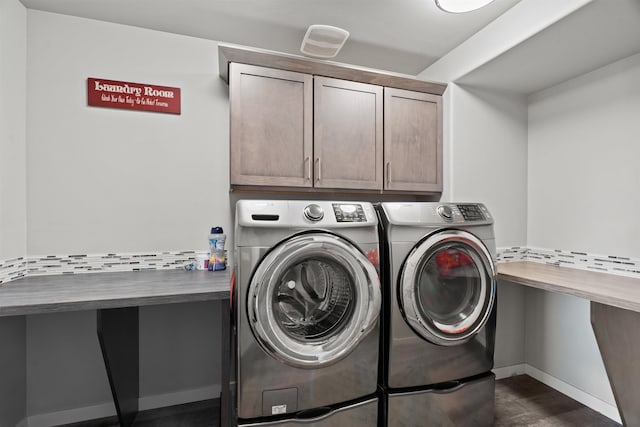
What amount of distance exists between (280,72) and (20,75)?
58.9 inches

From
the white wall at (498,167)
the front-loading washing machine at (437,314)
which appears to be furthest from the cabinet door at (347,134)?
the white wall at (498,167)

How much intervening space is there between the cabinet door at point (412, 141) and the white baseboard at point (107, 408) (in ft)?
6.43

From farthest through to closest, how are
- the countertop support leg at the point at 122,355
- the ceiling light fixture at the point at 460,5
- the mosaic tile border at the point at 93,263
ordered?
the mosaic tile border at the point at 93,263 < the ceiling light fixture at the point at 460,5 < the countertop support leg at the point at 122,355

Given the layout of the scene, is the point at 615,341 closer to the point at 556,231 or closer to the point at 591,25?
the point at 556,231

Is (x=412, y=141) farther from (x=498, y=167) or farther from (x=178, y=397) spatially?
(x=178, y=397)

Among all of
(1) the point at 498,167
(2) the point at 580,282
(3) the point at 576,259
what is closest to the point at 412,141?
(1) the point at 498,167

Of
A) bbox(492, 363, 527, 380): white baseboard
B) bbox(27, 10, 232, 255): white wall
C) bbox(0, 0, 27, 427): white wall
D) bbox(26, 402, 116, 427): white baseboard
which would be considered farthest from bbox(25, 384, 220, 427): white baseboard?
bbox(492, 363, 527, 380): white baseboard

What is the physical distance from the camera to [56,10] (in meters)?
1.85

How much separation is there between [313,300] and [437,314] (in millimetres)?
749

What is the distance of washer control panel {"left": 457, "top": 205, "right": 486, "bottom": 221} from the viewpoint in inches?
73.7

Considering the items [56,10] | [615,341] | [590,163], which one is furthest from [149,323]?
[590,163]

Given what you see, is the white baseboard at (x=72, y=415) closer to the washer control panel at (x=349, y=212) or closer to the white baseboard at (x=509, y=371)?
the washer control panel at (x=349, y=212)

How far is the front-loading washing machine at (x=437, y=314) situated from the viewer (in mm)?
1678

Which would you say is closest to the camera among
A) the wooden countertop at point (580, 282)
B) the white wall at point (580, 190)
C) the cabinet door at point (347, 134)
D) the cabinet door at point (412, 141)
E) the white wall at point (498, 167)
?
the wooden countertop at point (580, 282)
